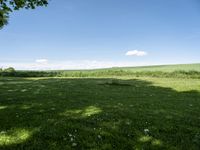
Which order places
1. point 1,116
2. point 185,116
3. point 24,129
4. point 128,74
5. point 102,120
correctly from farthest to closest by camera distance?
point 128,74
point 185,116
point 1,116
point 102,120
point 24,129

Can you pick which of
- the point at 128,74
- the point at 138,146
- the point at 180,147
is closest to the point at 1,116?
the point at 138,146

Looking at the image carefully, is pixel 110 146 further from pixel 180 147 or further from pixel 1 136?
pixel 1 136

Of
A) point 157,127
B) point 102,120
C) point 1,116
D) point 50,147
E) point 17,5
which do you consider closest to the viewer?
point 50,147

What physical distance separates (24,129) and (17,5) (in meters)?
10.7

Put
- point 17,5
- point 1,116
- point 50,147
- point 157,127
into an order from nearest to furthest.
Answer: point 50,147, point 157,127, point 1,116, point 17,5

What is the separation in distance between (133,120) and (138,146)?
323 cm

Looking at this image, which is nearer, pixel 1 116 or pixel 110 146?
pixel 110 146

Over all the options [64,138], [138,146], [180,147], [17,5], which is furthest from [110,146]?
[17,5]

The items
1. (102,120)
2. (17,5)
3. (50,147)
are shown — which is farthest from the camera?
(17,5)

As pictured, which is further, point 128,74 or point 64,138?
point 128,74

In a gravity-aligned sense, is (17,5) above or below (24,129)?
above

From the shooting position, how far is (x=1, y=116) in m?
10.7

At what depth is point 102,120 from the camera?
9.87 m

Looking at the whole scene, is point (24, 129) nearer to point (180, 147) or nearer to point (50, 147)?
point (50, 147)
